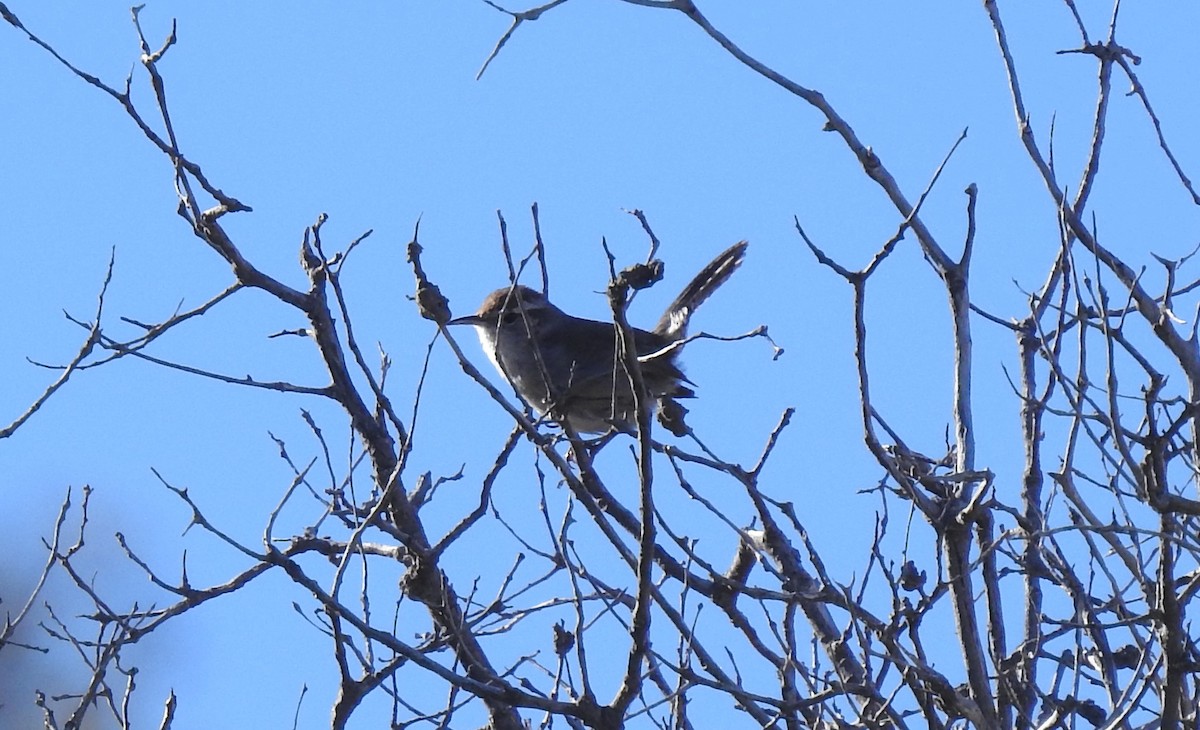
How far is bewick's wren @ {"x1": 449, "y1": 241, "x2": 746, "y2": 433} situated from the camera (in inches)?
300

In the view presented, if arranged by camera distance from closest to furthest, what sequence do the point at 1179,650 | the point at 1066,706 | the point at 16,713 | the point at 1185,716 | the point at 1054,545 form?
1. the point at 1179,650
2. the point at 1066,706
3. the point at 1185,716
4. the point at 1054,545
5. the point at 16,713

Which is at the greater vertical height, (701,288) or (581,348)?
(701,288)

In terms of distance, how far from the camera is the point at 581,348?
830cm

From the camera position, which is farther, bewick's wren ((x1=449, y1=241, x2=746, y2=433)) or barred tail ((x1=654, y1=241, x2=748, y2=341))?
barred tail ((x1=654, y1=241, x2=748, y2=341))

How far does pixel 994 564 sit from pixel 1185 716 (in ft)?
2.20

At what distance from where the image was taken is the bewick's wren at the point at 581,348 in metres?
7.62

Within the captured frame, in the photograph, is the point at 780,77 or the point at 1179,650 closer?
the point at 1179,650

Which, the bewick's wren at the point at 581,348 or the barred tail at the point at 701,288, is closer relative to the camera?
the bewick's wren at the point at 581,348

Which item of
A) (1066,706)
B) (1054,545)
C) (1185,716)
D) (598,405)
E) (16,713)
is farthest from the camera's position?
(16,713)

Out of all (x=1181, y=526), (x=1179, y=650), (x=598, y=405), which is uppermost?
(x=598, y=405)

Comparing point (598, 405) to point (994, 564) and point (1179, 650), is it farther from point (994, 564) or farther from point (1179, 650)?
point (1179, 650)

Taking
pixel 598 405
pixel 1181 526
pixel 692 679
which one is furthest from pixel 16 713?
pixel 1181 526

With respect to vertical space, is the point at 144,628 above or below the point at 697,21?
below

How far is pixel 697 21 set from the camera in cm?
441
